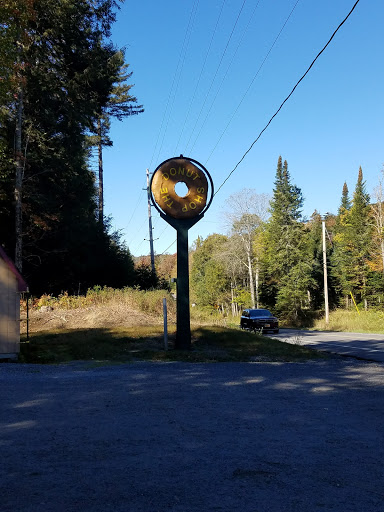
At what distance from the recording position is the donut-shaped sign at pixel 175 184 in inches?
579

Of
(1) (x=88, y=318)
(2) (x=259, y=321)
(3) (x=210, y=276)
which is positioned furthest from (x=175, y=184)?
(3) (x=210, y=276)

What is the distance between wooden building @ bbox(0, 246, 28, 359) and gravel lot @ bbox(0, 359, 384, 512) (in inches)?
141

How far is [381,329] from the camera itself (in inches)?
1214

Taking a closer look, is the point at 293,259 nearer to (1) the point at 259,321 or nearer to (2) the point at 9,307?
(1) the point at 259,321

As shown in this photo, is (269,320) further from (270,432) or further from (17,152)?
(270,432)

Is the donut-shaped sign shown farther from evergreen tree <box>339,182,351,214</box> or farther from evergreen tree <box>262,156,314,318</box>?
evergreen tree <box>339,182,351,214</box>

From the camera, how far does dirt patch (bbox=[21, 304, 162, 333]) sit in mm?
20797

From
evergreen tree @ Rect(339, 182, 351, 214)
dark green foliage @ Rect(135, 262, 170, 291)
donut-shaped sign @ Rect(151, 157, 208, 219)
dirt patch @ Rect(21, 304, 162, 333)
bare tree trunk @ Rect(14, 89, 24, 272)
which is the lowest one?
dirt patch @ Rect(21, 304, 162, 333)

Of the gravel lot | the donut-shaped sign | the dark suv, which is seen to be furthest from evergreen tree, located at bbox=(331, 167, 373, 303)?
the gravel lot

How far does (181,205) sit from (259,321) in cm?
1716

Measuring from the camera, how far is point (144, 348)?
48.1ft

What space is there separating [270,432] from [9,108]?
23.9 meters

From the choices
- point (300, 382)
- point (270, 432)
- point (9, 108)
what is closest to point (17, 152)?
point (9, 108)

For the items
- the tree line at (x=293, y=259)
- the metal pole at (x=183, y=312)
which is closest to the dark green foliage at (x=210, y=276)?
the tree line at (x=293, y=259)
